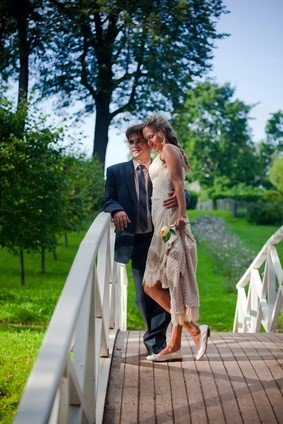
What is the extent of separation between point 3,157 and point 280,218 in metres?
31.1

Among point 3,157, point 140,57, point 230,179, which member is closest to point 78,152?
point 140,57

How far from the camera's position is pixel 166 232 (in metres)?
4.84

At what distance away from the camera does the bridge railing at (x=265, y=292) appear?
24.4 feet

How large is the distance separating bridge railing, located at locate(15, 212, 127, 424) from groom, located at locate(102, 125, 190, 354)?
433 mm

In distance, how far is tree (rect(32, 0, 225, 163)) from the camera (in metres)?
28.9

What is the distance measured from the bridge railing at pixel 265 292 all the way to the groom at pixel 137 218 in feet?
6.98

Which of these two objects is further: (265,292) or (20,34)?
(20,34)

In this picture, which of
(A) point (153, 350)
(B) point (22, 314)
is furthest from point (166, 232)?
(B) point (22, 314)

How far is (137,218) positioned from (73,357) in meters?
2.27

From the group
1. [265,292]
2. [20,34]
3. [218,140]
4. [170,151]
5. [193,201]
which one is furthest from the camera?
[218,140]

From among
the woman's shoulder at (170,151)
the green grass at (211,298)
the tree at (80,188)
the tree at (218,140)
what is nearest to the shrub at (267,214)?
the green grass at (211,298)

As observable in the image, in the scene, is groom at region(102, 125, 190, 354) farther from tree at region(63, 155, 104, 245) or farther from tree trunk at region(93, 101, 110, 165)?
tree trunk at region(93, 101, 110, 165)

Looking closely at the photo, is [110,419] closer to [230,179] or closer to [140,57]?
[140,57]

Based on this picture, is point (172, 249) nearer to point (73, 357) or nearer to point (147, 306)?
point (147, 306)
